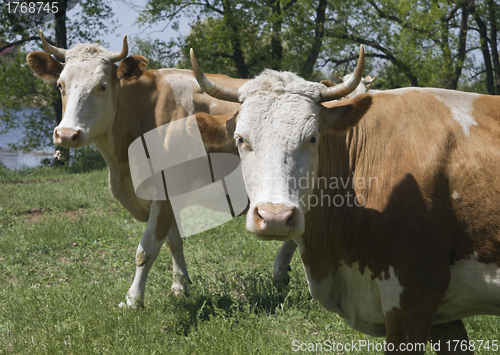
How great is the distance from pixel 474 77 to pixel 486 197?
2245cm

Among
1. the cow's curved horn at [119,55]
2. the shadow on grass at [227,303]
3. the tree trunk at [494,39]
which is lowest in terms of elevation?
the shadow on grass at [227,303]

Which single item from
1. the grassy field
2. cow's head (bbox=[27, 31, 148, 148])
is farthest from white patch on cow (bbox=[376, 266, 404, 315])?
cow's head (bbox=[27, 31, 148, 148])

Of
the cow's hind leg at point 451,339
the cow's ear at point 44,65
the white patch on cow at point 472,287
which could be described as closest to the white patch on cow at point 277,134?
the white patch on cow at point 472,287

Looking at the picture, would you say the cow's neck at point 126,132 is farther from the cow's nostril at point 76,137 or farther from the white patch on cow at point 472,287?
the white patch on cow at point 472,287

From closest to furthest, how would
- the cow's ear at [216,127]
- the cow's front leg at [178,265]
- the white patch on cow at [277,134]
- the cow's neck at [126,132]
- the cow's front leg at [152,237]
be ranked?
the white patch on cow at [277,134]
the cow's ear at [216,127]
the cow's front leg at [152,237]
the cow's neck at [126,132]
the cow's front leg at [178,265]

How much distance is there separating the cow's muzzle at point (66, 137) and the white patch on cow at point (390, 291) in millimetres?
3097

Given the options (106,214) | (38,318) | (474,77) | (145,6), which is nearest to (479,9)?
(474,77)

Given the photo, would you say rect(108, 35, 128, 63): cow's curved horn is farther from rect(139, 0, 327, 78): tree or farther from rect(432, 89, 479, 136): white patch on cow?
rect(139, 0, 327, 78): tree

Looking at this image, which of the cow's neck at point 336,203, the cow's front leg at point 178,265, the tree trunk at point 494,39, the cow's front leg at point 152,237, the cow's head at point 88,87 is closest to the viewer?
the cow's neck at point 336,203

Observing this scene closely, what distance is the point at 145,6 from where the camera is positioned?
21.3 m

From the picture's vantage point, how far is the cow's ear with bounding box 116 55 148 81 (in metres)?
4.77

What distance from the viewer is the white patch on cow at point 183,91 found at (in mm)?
4965

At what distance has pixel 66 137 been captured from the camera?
416cm

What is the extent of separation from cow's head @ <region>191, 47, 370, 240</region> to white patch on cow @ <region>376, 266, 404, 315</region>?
649mm
